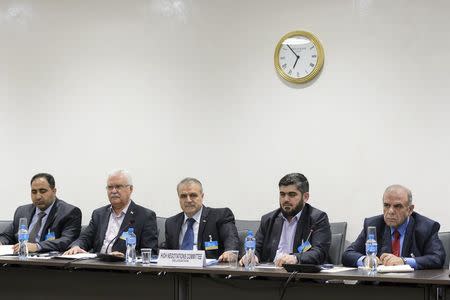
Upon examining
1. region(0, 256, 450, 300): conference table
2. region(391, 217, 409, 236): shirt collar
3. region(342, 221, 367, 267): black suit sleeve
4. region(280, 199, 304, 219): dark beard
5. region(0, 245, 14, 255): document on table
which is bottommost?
region(0, 256, 450, 300): conference table

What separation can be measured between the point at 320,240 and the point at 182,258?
1.05 metres

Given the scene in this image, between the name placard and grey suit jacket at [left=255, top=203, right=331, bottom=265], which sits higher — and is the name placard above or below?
below

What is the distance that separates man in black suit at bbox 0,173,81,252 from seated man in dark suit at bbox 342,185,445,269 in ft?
7.99

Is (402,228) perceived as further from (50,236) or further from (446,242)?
(50,236)

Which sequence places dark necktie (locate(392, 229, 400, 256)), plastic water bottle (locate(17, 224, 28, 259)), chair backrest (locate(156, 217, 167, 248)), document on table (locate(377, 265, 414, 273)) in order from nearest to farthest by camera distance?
1. document on table (locate(377, 265, 414, 273))
2. dark necktie (locate(392, 229, 400, 256))
3. plastic water bottle (locate(17, 224, 28, 259))
4. chair backrest (locate(156, 217, 167, 248))

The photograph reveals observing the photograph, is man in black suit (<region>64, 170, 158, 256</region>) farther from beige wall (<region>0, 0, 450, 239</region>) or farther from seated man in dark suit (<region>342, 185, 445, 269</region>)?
seated man in dark suit (<region>342, 185, 445, 269</region>)

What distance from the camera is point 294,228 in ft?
16.8

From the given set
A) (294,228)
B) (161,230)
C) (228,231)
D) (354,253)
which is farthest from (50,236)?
(354,253)

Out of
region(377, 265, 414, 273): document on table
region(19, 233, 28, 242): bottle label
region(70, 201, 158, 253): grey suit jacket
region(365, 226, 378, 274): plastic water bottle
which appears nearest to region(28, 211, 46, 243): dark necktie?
region(70, 201, 158, 253): grey suit jacket

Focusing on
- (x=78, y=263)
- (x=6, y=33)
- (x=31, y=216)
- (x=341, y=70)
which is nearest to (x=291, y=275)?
(x=78, y=263)

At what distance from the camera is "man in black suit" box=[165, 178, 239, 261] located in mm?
5332

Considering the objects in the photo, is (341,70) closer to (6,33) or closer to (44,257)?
(44,257)

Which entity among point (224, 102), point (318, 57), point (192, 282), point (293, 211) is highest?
point (318, 57)

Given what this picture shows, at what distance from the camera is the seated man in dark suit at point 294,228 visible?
16.0 feet
